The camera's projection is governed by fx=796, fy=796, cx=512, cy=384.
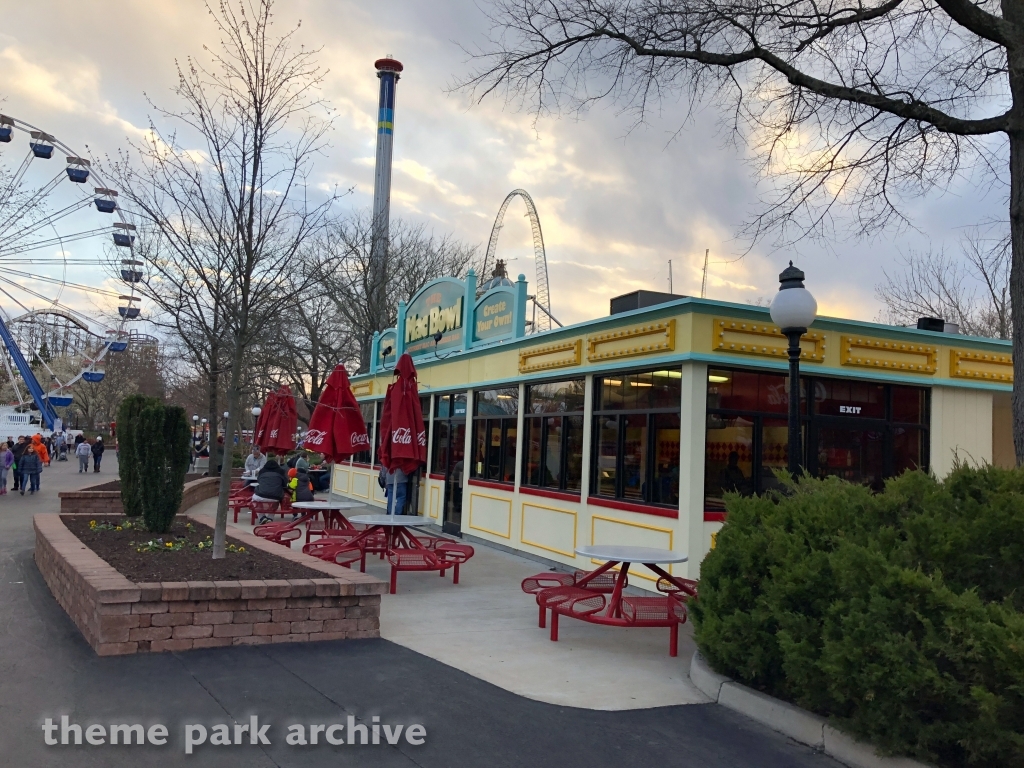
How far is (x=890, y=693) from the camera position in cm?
425

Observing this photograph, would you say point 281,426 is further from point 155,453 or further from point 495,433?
point 155,453

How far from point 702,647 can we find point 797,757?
4.43ft

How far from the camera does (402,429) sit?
1142cm

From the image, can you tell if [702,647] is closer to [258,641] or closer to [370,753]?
[370,753]

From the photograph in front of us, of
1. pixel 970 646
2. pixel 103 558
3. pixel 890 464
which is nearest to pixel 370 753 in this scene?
pixel 970 646

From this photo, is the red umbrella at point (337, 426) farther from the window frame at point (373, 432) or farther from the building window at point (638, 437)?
the window frame at point (373, 432)

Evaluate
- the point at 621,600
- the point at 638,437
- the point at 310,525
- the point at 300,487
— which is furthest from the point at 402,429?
the point at 621,600

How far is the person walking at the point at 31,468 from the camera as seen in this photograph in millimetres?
22656

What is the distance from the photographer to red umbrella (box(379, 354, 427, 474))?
11.4 m

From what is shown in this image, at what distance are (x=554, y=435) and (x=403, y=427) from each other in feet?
7.42

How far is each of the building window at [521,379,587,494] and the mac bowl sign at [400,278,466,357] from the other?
11.7 feet

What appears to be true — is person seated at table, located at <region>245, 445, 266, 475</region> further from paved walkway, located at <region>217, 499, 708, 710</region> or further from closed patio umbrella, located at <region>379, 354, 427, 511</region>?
paved walkway, located at <region>217, 499, 708, 710</region>

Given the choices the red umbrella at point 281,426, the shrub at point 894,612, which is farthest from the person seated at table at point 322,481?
the shrub at point 894,612

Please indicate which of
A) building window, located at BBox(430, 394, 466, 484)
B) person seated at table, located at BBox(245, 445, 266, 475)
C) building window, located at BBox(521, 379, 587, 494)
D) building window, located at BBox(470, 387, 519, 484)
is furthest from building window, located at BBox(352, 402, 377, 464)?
building window, located at BBox(521, 379, 587, 494)
